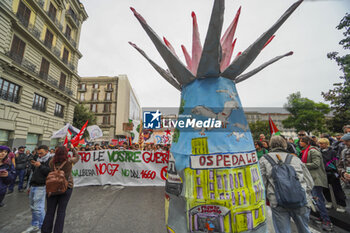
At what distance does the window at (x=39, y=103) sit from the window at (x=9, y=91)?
1721mm

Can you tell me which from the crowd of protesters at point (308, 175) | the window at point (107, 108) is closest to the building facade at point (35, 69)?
the crowd of protesters at point (308, 175)

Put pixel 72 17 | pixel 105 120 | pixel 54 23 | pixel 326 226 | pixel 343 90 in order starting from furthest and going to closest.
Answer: pixel 105 120, pixel 72 17, pixel 54 23, pixel 343 90, pixel 326 226

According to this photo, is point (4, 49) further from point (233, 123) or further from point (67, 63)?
point (233, 123)

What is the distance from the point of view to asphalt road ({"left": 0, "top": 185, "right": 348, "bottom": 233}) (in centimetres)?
332

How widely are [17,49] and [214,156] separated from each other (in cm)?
1878

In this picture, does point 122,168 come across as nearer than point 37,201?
No

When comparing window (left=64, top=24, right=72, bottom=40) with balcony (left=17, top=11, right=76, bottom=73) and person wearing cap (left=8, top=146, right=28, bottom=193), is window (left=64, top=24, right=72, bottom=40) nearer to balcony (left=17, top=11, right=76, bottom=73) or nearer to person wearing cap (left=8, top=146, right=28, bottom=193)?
balcony (left=17, top=11, right=76, bottom=73)

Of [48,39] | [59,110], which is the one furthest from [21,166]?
[48,39]

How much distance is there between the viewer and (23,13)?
13.7 meters

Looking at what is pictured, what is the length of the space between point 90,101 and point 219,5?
41526 mm

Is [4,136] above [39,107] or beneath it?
beneath

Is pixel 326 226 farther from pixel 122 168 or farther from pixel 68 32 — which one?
pixel 68 32

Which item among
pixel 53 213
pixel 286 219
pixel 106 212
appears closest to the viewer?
pixel 286 219

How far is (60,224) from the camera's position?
107 inches
